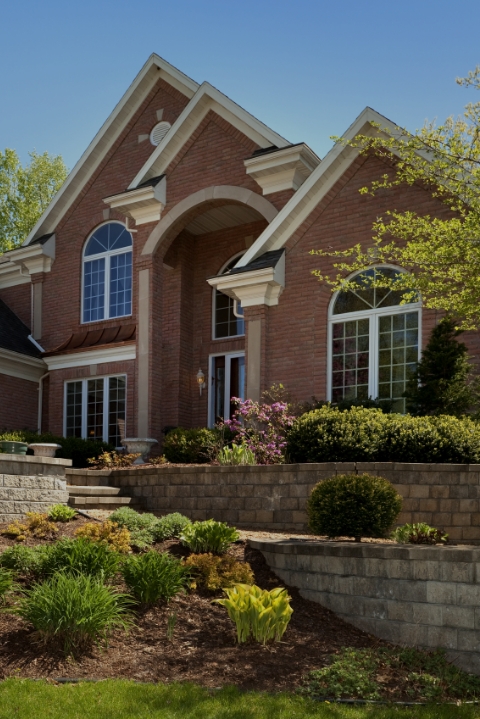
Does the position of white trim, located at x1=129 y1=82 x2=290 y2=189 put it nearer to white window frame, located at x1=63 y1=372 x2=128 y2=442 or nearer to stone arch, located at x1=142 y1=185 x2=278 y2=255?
stone arch, located at x1=142 y1=185 x2=278 y2=255

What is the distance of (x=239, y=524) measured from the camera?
1155 cm

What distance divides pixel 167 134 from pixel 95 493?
9980 millimetres

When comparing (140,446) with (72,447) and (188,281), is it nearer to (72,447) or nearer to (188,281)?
(72,447)

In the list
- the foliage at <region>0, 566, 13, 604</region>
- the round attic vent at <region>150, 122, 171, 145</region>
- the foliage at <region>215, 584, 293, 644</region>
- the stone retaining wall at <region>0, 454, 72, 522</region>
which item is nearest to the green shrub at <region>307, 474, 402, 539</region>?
the foliage at <region>215, 584, 293, 644</region>

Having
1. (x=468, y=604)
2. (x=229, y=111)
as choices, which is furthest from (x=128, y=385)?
(x=468, y=604)

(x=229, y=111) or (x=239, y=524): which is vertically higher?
(x=229, y=111)

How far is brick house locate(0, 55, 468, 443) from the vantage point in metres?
15.6

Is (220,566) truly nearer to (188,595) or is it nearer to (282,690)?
(188,595)

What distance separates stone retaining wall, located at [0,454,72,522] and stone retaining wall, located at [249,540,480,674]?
426 centimetres

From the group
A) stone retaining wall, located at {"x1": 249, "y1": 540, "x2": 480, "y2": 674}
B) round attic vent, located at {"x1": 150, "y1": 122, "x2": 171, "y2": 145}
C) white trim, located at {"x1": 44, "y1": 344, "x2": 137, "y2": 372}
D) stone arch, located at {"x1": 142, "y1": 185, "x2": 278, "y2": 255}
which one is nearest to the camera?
stone retaining wall, located at {"x1": 249, "y1": 540, "x2": 480, "y2": 674}

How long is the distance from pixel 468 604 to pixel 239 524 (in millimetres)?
4703

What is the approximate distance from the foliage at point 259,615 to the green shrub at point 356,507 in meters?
2.47

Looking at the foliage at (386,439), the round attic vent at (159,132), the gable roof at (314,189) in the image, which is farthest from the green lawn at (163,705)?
the round attic vent at (159,132)

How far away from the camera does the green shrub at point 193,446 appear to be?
15789 millimetres
